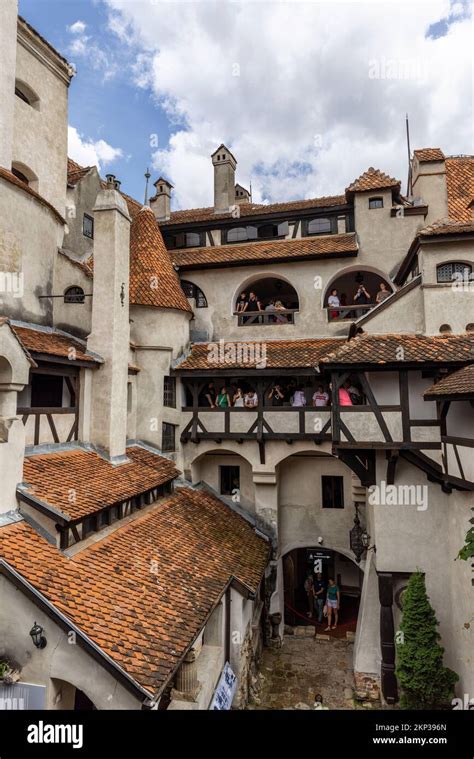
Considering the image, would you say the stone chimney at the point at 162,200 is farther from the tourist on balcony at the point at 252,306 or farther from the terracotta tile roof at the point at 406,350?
the terracotta tile roof at the point at 406,350

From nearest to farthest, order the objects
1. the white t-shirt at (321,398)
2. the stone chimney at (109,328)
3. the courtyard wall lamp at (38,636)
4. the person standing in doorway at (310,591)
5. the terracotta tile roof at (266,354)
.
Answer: the courtyard wall lamp at (38,636) < the stone chimney at (109,328) < the white t-shirt at (321,398) < the terracotta tile roof at (266,354) < the person standing in doorway at (310,591)

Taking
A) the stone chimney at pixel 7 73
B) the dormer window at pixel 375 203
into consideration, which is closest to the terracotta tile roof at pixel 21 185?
the stone chimney at pixel 7 73

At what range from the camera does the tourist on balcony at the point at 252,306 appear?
1727 centimetres

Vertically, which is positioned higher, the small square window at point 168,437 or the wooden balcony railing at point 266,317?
the wooden balcony railing at point 266,317

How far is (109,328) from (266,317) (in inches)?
276

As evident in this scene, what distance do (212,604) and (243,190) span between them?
70.9 ft

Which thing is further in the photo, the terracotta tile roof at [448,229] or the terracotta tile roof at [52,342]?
the terracotta tile roof at [448,229]

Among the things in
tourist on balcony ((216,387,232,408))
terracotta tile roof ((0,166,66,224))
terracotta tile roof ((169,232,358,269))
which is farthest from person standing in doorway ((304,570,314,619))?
terracotta tile roof ((0,166,66,224))

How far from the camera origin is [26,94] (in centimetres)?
1359

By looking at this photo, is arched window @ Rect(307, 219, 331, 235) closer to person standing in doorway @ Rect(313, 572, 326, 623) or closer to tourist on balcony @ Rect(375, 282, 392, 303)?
tourist on balcony @ Rect(375, 282, 392, 303)

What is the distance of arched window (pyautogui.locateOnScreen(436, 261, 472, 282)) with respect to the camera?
37.8ft

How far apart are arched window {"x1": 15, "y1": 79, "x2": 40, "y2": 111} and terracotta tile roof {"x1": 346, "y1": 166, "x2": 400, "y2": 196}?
1063 centimetres

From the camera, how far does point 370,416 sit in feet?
36.7

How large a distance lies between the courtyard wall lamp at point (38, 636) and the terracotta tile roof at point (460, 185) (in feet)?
54.1
